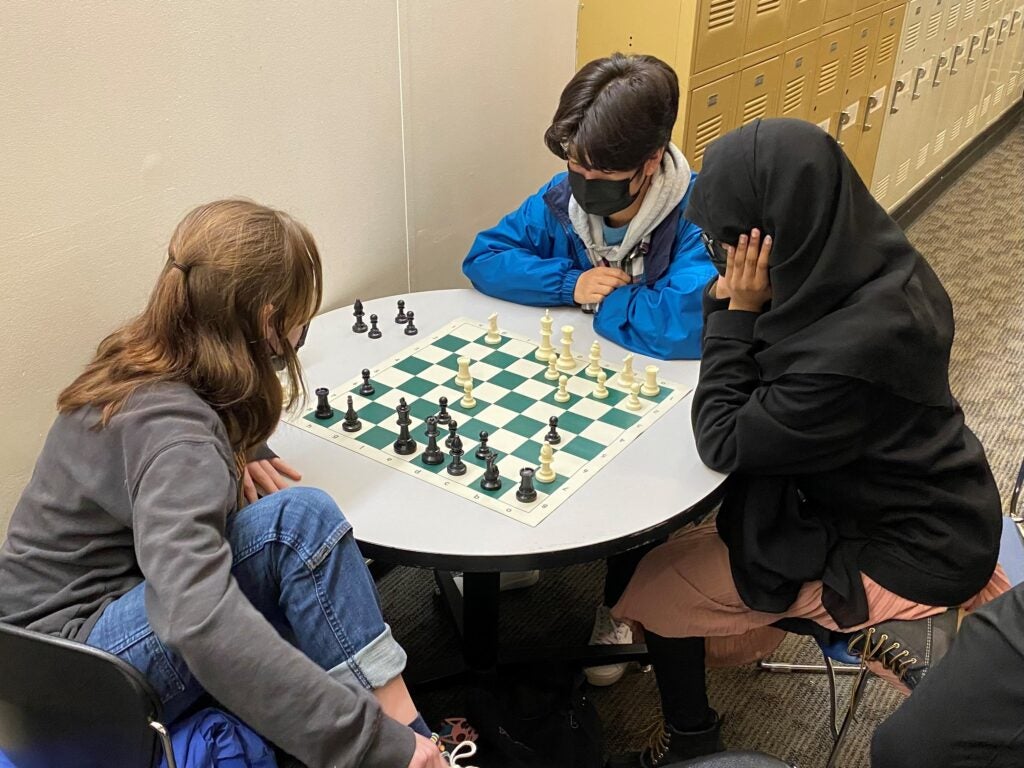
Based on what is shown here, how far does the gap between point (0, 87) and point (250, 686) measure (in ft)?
3.61

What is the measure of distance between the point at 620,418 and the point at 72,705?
1040mm

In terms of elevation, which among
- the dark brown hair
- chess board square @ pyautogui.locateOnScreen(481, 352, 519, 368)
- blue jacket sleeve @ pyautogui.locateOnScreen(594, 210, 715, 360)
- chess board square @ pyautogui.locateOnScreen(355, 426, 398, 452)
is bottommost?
chess board square @ pyautogui.locateOnScreen(481, 352, 519, 368)

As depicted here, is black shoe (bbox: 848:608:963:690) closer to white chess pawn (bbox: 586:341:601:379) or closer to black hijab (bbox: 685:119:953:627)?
black hijab (bbox: 685:119:953:627)

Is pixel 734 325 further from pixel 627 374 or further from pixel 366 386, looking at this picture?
pixel 366 386

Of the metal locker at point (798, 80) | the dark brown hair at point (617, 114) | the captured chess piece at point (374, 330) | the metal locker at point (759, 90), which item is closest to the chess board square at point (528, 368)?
the captured chess piece at point (374, 330)

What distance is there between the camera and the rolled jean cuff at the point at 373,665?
131 cm

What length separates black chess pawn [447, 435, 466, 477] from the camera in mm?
1560

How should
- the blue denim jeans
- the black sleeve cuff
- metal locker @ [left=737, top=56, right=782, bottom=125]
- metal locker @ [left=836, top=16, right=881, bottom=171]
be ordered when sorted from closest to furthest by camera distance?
the blue denim jeans
the black sleeve cuff
metal locker @ [left=737, top=56, right=782, bottom=125]
metal locker @ [left=836, top=16, right=881, bottom=171]

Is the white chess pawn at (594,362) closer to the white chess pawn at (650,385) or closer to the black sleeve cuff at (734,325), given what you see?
the white chess pawn at (650,385)

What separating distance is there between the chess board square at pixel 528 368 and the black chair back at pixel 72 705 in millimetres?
999

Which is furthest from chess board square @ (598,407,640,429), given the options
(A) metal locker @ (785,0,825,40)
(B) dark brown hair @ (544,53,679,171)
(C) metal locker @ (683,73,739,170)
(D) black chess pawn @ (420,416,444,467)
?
(A) metal locker @ (785,0,825,40)

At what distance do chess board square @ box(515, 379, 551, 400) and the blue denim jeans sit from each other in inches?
23.4

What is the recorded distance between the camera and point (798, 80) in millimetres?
3252

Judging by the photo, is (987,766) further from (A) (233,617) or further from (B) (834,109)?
(B) (834,109)
